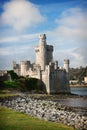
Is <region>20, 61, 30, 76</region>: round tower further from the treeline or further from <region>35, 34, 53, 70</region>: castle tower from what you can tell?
the treeline

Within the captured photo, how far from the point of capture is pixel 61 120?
12344mm

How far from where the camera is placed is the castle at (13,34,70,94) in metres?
36.5

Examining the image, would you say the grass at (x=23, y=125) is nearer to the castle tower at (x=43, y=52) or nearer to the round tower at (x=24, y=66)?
the castle tower at (x=43, y=52)

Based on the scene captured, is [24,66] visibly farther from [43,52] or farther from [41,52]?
[43,52]

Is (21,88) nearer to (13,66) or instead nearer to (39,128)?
(13,66)

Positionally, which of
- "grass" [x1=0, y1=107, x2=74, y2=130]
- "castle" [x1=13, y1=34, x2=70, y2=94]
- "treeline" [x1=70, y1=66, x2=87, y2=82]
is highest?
"treeline" [x1=70, y1=66, x2=87, y2=82]

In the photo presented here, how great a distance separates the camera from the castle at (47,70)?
3653cm

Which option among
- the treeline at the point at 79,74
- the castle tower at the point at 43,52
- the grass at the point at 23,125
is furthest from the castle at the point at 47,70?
the treeline at the point at 79,74

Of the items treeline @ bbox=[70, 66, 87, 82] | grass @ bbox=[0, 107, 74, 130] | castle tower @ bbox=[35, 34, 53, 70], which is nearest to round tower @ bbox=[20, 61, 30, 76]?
castle tower @ bbox=[35, 34, 53, 70]

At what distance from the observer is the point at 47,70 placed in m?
36.3

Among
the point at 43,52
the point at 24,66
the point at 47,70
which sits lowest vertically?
the point at 47,70

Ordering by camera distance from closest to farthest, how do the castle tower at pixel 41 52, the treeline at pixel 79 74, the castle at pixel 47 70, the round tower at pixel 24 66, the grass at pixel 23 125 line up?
1. the grass at pixel 23 125
2. the castle at pixel 47 70
3. the castle tower at pixel 41 52
4. the round tower at pixel 24 66
5. the treeline at pixel 79 74

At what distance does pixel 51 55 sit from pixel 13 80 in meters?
8.05

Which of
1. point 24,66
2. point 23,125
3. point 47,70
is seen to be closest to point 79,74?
point 24,66
